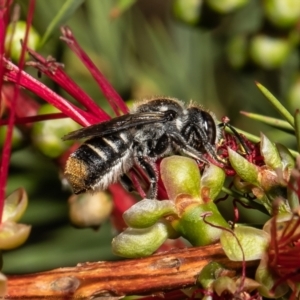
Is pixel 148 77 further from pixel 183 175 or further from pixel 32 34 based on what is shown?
pixel 183 175

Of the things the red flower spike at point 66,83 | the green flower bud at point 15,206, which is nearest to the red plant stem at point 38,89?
the red flower spike at point 66,83

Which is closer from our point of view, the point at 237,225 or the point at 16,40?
the point at 237,225

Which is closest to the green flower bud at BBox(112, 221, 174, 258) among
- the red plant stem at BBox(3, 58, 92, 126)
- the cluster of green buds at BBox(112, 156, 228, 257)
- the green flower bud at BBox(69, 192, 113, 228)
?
the cluster of green buds at BBox(112, 156, 228, 257)

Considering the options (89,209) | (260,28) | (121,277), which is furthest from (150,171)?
(260,28)

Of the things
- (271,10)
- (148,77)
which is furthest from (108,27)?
(271,10)

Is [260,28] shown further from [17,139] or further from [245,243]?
[245,243]

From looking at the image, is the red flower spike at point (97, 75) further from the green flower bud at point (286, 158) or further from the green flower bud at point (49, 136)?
the green flower bud at point (286, 158)
